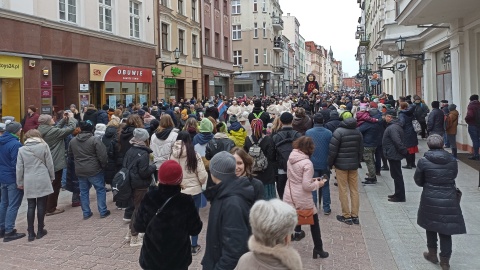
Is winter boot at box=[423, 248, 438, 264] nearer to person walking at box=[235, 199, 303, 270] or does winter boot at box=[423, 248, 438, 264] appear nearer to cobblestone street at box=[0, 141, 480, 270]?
cobblestone street at box=[0, 141, 480, 270]

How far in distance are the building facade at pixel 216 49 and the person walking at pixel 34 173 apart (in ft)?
86.2

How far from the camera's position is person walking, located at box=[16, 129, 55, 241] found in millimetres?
6457

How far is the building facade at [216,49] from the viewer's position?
110 feet

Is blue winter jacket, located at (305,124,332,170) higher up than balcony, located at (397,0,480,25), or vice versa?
balcony, located at (397,0,480,25)

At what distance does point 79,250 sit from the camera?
600 cm

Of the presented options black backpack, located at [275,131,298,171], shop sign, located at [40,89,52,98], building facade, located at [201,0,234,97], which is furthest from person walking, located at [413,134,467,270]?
building facade, located at [201,0,234,97]

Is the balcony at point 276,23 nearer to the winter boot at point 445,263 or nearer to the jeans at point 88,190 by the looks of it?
the jeans at point 88,190

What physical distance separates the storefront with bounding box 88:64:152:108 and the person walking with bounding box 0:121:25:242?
11.4m

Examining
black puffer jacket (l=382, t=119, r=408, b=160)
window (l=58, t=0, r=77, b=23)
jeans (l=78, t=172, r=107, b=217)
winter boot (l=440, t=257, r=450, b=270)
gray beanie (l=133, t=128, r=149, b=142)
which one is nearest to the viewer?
winter boot (l=440, t=257, r=450, b=270)

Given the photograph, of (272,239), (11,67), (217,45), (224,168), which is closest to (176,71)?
(217,45)

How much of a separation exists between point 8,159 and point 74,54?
11.6m

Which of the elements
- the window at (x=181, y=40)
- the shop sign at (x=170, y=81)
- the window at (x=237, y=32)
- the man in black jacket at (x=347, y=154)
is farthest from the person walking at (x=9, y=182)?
the window at (x=237, y=32)

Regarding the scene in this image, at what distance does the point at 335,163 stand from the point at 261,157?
4.76 ft

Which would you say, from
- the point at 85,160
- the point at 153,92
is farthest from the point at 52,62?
the point at 85,160
